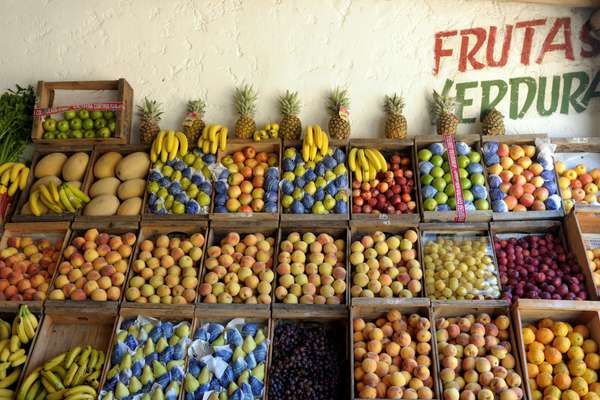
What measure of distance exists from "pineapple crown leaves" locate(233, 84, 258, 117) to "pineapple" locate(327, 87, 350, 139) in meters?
0.64

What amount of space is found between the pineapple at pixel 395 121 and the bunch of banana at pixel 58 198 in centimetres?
238

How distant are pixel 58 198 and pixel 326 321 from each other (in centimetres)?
215

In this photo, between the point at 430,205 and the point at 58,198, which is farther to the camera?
the point at 58,198

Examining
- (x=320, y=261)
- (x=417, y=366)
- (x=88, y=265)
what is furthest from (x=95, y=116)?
(x=417, y=366)

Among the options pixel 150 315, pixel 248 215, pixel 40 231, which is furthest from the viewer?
pixel 40 231

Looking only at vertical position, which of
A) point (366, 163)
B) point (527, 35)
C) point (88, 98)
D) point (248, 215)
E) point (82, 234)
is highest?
point (527, 35)

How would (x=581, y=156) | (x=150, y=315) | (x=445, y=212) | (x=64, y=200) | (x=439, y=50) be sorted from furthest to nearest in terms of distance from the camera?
1. (x=439, y=50)
2. (x=581, y=156)
3. (x=64, y=200)
4. (x=445, y=212)
5. (x=150, y=315)

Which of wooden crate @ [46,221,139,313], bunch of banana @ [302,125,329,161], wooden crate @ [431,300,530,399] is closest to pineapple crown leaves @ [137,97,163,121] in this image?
wooden crate @ [46,221,139,313]

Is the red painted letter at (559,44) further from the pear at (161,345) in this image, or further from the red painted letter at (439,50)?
the pear at (161,345)

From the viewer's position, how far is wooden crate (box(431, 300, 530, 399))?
10.2ft

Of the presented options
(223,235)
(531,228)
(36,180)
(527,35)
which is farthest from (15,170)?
(527,35)

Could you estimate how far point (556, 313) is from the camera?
3.27 meters

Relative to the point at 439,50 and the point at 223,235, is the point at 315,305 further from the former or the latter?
the point at 439,50

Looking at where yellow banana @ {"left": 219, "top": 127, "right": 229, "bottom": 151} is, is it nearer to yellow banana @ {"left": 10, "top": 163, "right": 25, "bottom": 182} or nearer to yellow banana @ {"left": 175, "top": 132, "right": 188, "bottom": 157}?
yellow banana @ {"left": 175, "top": 132, "right": 188, "bottom": 157}
